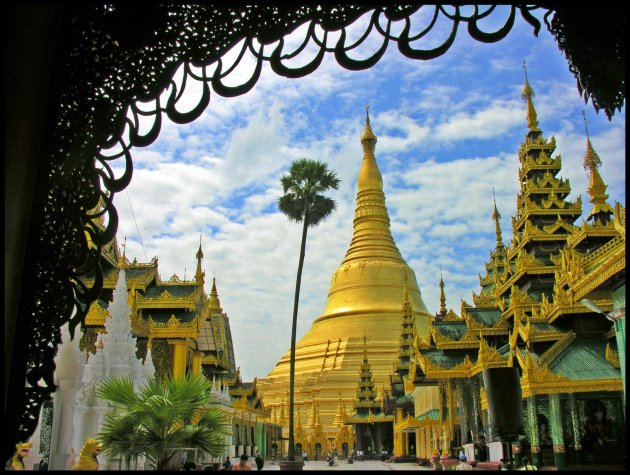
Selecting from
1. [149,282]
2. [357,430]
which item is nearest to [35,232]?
[149,282]

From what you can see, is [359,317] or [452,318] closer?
[452,318]

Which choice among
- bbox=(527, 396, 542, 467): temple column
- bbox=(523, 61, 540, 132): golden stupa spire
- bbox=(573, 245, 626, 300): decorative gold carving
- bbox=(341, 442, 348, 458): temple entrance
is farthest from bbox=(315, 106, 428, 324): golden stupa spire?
bbox=(573, 245, 626, 300): decorative gold carving

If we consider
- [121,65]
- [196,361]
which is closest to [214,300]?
[196,361]

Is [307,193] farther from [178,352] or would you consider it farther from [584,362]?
[584,362]

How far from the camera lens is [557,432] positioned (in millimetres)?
18281

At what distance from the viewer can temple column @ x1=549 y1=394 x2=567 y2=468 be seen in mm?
17953

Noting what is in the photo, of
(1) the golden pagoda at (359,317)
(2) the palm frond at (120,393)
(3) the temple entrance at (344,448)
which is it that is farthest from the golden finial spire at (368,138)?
(2) the palm frond at (120,393)

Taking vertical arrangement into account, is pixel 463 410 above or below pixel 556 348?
below

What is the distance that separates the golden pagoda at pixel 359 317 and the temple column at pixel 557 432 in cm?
2786

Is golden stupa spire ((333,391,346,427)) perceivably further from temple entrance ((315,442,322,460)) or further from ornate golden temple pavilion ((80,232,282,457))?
ornate golden temple pavilion ((80,232,282,457))

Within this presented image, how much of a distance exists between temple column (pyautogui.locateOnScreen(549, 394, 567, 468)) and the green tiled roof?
0.92 metres

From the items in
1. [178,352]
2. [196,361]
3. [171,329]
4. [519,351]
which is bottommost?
[519,351]

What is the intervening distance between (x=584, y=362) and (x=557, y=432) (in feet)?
6.69

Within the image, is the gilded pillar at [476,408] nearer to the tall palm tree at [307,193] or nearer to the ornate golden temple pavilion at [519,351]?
the ornate golden temple pavilion at [519,351]
